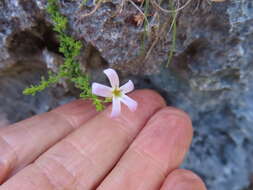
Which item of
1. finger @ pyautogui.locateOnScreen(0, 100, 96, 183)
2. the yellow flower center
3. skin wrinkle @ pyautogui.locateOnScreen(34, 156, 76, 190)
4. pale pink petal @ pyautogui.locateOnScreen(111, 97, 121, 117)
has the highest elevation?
the yellow flower center

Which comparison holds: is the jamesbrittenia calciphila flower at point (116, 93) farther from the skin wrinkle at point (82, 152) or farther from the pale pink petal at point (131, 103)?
the skin wrinkle at point (82, 152)

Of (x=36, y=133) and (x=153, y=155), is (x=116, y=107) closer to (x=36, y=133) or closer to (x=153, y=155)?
(x=153, y=155)

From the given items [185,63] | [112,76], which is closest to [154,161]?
[112,76]

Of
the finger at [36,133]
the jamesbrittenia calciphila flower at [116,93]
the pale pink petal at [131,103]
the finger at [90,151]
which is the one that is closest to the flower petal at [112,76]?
the jamesbrittenia calciphila flower at [116,93]

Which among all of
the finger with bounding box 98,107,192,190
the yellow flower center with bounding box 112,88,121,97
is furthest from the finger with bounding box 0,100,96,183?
the finger with bounding box 98,107,192,190

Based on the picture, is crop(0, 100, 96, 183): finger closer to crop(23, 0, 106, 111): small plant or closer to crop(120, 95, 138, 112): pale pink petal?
crop(23, 0, 106, 111): small plant

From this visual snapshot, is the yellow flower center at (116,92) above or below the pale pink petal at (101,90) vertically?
below
